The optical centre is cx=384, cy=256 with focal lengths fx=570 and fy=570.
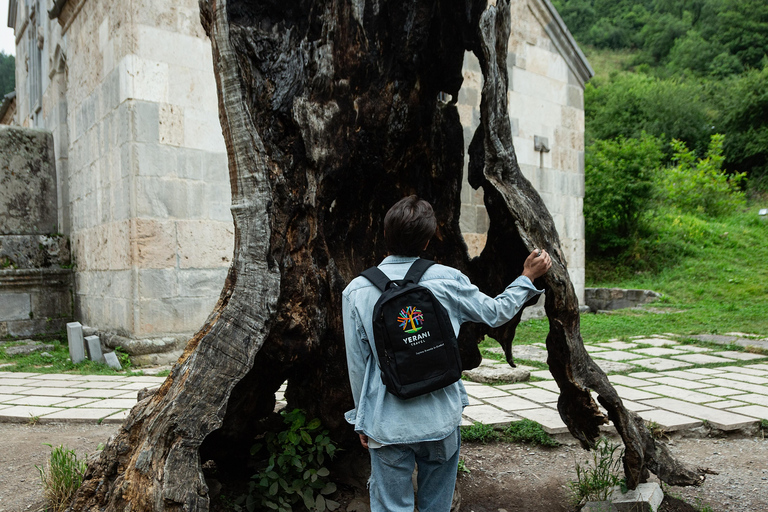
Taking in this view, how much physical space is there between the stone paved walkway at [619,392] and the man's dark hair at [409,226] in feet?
8.26

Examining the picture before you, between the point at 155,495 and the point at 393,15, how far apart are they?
8.42ft

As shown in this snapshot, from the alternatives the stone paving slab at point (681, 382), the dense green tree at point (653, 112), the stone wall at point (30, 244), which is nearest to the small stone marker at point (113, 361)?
the stone wall at point (30, 244)

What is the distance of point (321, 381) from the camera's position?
9.71ft

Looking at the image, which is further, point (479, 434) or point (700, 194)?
point (700, 194)

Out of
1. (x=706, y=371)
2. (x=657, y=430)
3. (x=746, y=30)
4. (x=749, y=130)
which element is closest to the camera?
(x=657, y=430)

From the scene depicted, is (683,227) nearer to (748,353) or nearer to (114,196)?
(748,353)

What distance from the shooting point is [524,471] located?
→ 3.57 metres

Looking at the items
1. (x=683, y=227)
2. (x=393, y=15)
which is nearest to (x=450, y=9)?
(x=393, y=15)

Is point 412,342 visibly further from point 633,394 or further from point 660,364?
point 660,364

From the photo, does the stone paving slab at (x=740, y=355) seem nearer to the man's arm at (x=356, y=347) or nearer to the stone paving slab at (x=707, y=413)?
the stone paving slab at (x=707, y=413)

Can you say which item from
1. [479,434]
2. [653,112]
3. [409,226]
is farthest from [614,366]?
[653,112]

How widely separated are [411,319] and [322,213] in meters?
1.06

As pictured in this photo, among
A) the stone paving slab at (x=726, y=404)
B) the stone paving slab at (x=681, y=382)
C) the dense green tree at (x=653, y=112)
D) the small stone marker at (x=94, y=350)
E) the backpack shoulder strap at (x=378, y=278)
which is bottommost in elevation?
the stone paving slab at (x=681, y=382)

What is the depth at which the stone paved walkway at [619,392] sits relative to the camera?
4.52 meters
